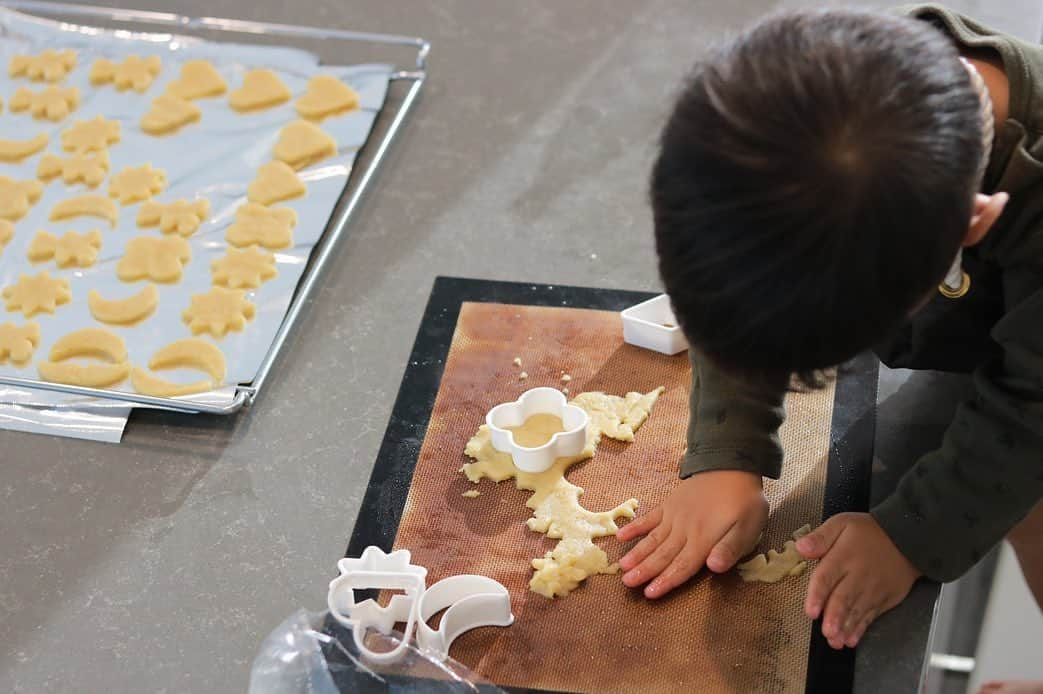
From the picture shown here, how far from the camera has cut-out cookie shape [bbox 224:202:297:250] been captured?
1244 mm

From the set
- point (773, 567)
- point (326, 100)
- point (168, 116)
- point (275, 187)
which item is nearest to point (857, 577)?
point (773, 567)

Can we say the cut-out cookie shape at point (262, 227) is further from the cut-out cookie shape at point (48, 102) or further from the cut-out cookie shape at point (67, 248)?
the cut-out cookie shape at point (48, 102)

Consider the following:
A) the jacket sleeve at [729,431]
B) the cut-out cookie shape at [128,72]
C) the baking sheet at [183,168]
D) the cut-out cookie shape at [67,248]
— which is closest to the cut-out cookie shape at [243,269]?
the baking sheet at [183,168]

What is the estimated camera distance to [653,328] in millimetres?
1081

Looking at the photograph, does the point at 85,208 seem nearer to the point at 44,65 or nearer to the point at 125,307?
the point at 125,307

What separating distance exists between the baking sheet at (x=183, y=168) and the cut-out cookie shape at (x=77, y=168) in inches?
0.4

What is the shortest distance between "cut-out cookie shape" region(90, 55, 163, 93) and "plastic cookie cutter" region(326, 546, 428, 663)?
2.69ft

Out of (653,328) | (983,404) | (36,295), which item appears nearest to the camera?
(983,404)

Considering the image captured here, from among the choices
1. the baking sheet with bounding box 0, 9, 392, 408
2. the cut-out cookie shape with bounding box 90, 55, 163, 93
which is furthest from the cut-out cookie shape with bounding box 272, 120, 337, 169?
the cut-out cookie shape with bounding box 90, 55, 163, 93

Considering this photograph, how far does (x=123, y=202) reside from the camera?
4.32 feet

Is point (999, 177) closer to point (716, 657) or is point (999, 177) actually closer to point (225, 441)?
point (716, 657)

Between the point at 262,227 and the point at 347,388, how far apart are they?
243 mm

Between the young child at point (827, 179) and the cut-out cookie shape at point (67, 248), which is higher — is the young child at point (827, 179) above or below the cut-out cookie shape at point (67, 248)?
above

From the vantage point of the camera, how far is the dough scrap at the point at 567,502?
2.99 feet
